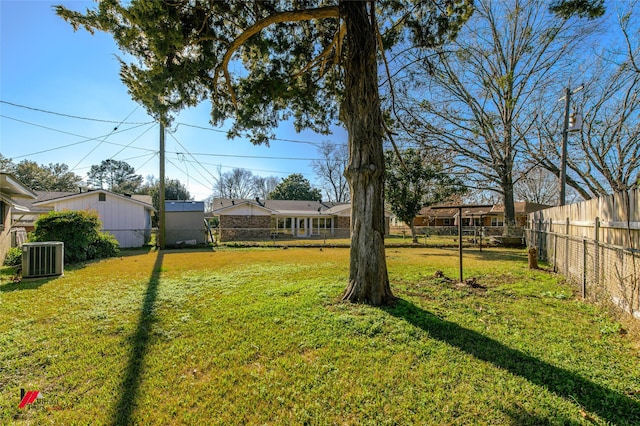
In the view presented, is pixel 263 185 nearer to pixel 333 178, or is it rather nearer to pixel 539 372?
pixel 333 178

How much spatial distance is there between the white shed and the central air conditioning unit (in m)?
9.88

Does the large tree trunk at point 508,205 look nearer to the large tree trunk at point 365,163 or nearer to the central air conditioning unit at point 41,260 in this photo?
the large tree trunk at point 365,163

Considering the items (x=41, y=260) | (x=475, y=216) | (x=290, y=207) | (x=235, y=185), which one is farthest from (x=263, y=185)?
(x=41, y=260)

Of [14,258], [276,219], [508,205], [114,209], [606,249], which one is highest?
[508,205]

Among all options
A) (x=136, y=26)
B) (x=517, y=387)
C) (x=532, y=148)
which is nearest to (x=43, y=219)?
(x=136, y=26)

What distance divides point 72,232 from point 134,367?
9.98m

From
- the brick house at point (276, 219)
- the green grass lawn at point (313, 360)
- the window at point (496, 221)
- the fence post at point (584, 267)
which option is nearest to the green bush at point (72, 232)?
the green grass lawn at point (313, 360)

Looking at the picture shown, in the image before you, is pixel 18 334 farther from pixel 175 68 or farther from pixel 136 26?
pixel 175 68

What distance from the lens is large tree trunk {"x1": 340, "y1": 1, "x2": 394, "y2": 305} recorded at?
464 cm

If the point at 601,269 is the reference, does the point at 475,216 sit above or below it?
above

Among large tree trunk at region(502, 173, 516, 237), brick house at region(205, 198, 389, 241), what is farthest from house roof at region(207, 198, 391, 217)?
large tree trunk at region(502, 173, 516, 237)

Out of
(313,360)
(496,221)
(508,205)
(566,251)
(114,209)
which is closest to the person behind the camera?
(313,360)

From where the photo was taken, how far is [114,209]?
1667cm

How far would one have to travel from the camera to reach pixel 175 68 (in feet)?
18.1
